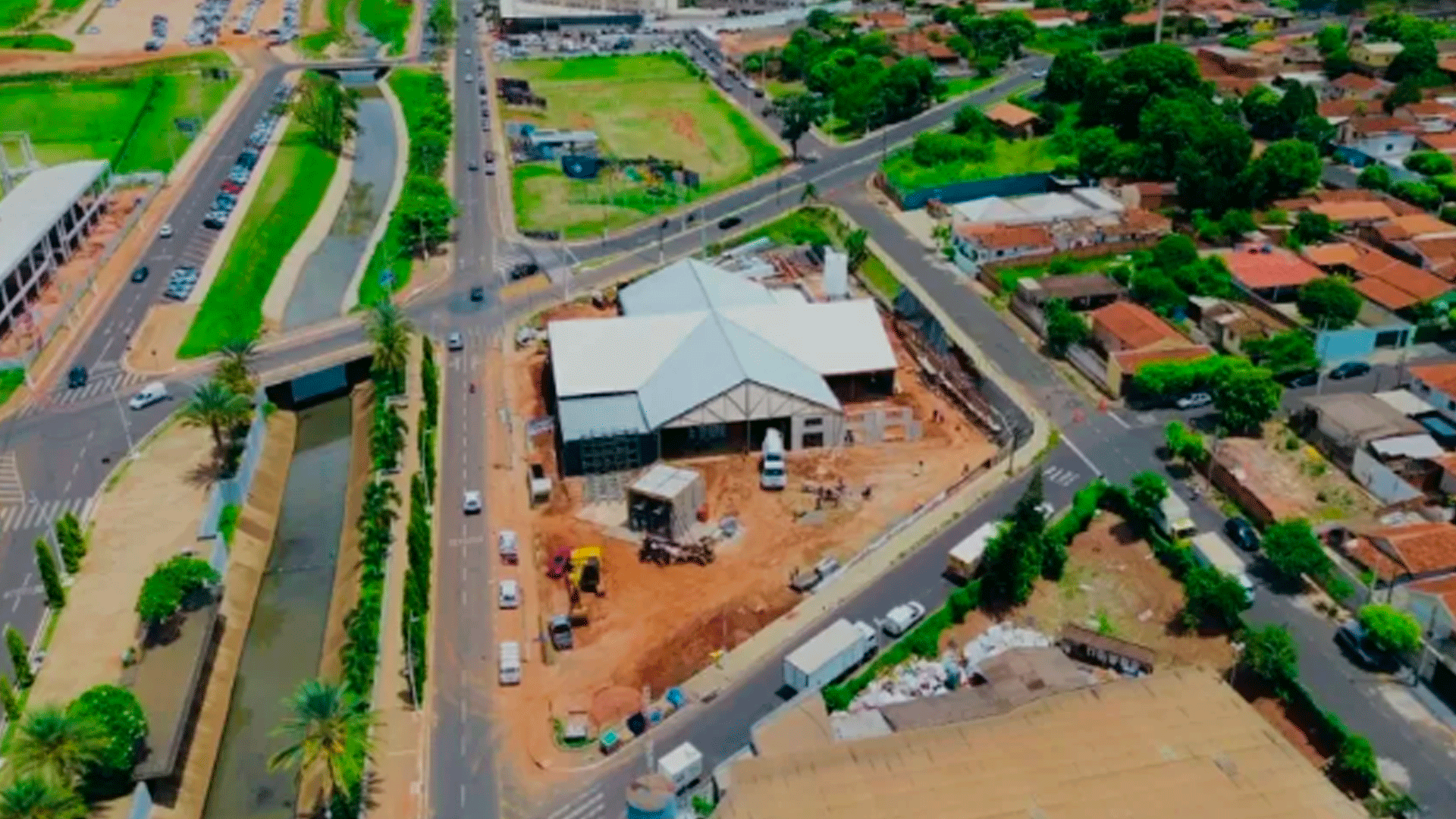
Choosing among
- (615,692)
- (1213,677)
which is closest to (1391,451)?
(1213,677)

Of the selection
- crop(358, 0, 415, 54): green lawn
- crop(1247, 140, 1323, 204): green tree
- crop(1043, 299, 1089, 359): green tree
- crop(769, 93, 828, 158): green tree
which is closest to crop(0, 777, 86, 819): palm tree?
crop(1043, 299, 1089, 359): green tree

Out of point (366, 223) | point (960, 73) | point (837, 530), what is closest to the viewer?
point (837, 530)

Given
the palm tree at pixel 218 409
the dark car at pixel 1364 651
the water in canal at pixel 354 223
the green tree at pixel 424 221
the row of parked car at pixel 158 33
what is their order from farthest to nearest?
the row of parked car at pixel 158 33
the green tree at pixel 424 221
the water in canal at pixel 354 223
the palm tree at pixel 218 409
the dark car at pixel 1364 651

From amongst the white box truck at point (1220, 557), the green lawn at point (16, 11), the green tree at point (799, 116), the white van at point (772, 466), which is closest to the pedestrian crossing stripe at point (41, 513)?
the white van at point (772, 466)

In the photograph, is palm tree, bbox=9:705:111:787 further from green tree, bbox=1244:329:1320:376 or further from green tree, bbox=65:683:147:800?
green tree, bbox=1244:329:1320:376

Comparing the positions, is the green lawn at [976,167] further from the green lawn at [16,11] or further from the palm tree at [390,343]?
the green lawn at [16,11]

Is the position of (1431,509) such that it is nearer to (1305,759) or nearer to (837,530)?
(1305,759)

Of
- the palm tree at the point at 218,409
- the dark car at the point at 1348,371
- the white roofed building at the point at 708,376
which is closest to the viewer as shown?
→ the palm tree at the point at 218,409
